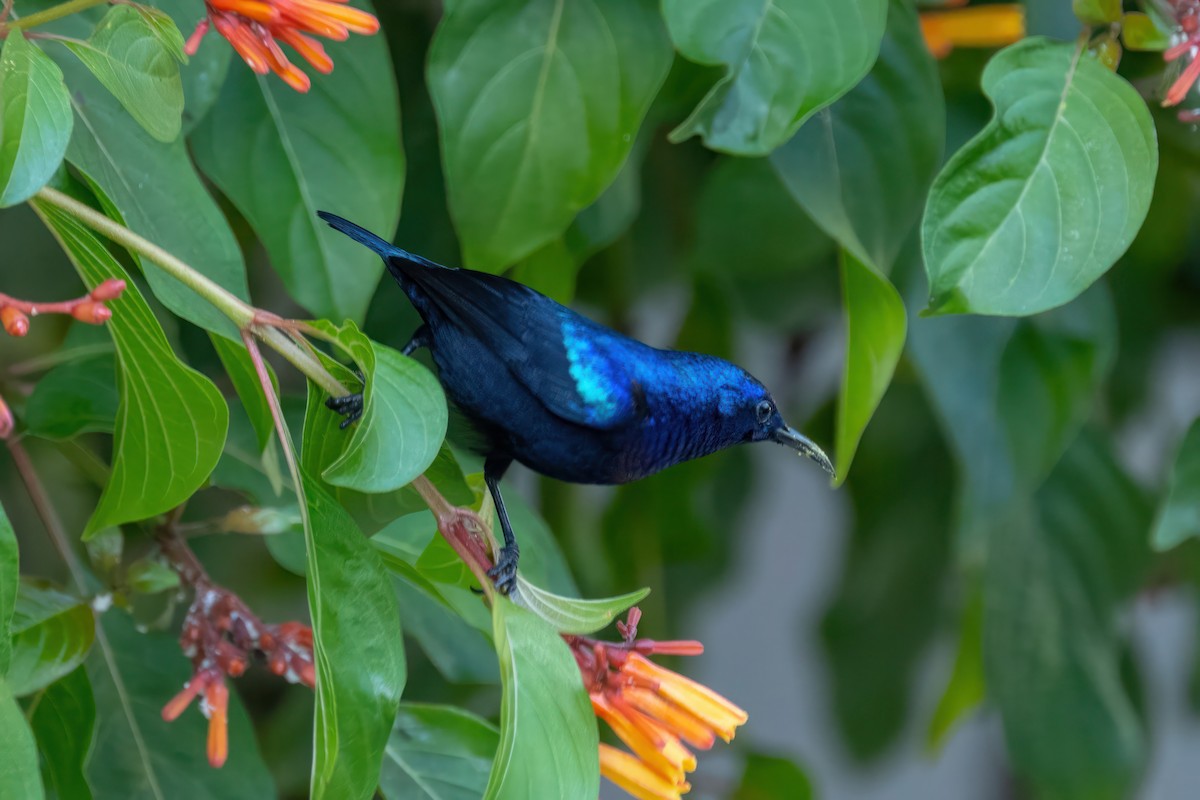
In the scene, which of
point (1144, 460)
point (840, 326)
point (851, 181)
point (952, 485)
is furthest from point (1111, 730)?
point (1144, 460)

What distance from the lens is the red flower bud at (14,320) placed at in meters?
0.43

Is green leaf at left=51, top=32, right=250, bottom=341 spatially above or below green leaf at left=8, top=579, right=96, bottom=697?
above

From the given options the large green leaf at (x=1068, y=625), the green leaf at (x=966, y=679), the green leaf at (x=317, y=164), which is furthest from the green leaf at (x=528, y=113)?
the green leaf at (x=966, y=679)

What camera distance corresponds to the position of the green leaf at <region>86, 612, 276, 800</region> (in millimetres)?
721

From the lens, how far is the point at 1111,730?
121cm

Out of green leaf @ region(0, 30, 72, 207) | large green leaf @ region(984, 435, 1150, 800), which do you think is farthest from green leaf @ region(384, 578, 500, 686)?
large green leaf @ region(984, 435, 1150, 800)

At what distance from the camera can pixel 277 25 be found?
0.52 metres

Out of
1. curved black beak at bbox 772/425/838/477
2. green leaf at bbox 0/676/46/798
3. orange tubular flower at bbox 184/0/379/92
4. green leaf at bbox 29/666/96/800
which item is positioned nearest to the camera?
green leaf at bbox 0/676/46/798

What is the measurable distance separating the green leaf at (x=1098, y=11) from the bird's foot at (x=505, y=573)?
44cm

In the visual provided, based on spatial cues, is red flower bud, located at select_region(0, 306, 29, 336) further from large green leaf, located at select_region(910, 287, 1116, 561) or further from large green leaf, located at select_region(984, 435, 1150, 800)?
large green leaf, located at select_region(984, 435, 1150, 800)

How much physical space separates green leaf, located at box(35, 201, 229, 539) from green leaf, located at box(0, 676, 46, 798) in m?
0.15

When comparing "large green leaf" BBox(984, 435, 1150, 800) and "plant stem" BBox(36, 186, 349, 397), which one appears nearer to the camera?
"plant stem" BBox(36, 186, 349, 397)

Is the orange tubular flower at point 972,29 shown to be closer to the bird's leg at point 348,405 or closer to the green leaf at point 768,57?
the green leaf at point 768,57

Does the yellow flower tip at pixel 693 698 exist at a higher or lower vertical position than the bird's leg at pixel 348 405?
lower
